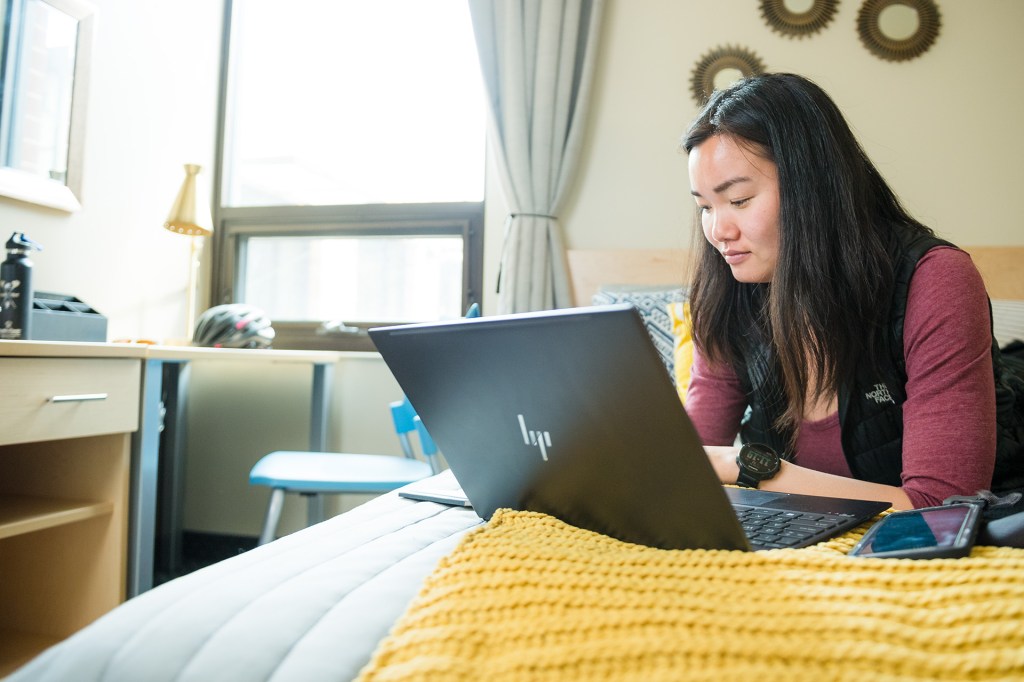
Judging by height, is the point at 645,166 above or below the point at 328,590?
above

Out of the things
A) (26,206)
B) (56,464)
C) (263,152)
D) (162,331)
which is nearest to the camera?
(56,464)

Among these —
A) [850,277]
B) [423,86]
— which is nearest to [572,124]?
[423,86]

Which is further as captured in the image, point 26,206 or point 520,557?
point 26,206

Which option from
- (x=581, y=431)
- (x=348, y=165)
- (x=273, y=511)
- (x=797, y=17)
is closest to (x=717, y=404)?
(x=581, y=431)

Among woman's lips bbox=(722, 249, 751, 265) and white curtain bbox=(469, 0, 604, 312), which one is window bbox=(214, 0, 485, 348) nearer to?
white curtain bbox=(469, 0, 604, 312)

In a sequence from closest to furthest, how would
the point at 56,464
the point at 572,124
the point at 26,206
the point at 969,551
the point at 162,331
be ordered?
the point at 969,551, the point at 56,464, the point at 26,206, the point at 572,124, the point at 162,331

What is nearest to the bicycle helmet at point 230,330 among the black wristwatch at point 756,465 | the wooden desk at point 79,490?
the wooden desk at point 79,490

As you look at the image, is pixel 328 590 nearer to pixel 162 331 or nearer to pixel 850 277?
pixel 850 277

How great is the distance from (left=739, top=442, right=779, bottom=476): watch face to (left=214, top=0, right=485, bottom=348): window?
5.07 feet

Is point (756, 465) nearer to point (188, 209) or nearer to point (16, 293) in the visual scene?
point (16, 293)

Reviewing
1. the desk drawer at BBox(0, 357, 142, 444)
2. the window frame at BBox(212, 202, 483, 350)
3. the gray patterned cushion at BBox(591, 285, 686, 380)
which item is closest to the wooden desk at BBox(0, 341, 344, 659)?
the desk drawer at BBox(0, 357, 142, 444)

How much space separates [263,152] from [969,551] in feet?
8.61

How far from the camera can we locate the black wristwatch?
96cm

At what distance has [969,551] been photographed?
21.2 inches
